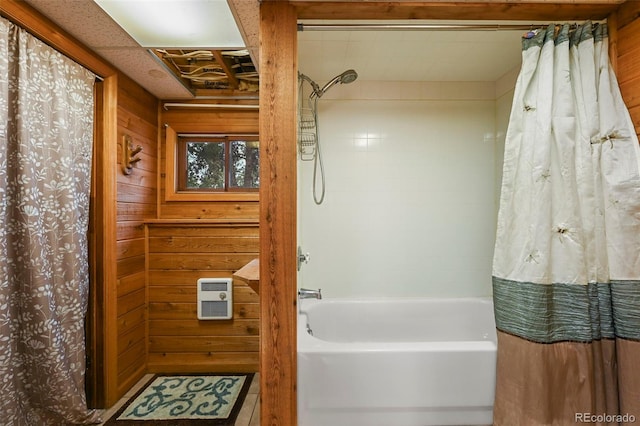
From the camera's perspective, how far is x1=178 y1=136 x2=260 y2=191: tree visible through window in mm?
2324

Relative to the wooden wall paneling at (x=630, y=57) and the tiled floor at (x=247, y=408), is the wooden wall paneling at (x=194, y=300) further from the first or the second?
the wooden wall paneling at (x=630, y=57)

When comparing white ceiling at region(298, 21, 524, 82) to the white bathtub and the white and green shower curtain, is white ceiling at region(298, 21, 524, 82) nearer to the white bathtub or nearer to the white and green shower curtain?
the white and green shower curtain

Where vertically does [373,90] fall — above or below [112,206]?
above

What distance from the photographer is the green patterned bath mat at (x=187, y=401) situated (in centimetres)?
166

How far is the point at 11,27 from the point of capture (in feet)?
4.18

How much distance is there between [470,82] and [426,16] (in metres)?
1.19

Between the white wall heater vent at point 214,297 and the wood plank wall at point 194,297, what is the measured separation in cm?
5

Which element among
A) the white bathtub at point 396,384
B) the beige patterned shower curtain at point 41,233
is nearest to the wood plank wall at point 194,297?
the beige patterned shower curtain at point 41,233

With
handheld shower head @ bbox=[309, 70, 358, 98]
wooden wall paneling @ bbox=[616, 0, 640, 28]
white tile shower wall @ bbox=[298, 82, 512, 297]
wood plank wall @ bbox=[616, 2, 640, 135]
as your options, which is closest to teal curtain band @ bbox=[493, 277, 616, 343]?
wood plank wall @ bbox=[616, 2, 640, 135]

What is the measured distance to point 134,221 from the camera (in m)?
2.02

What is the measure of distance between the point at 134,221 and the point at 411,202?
6.75 feet

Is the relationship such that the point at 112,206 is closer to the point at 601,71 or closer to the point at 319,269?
the point at 319,269

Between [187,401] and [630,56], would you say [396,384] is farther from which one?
[630,56]

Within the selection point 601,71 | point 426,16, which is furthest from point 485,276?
point 426,16
